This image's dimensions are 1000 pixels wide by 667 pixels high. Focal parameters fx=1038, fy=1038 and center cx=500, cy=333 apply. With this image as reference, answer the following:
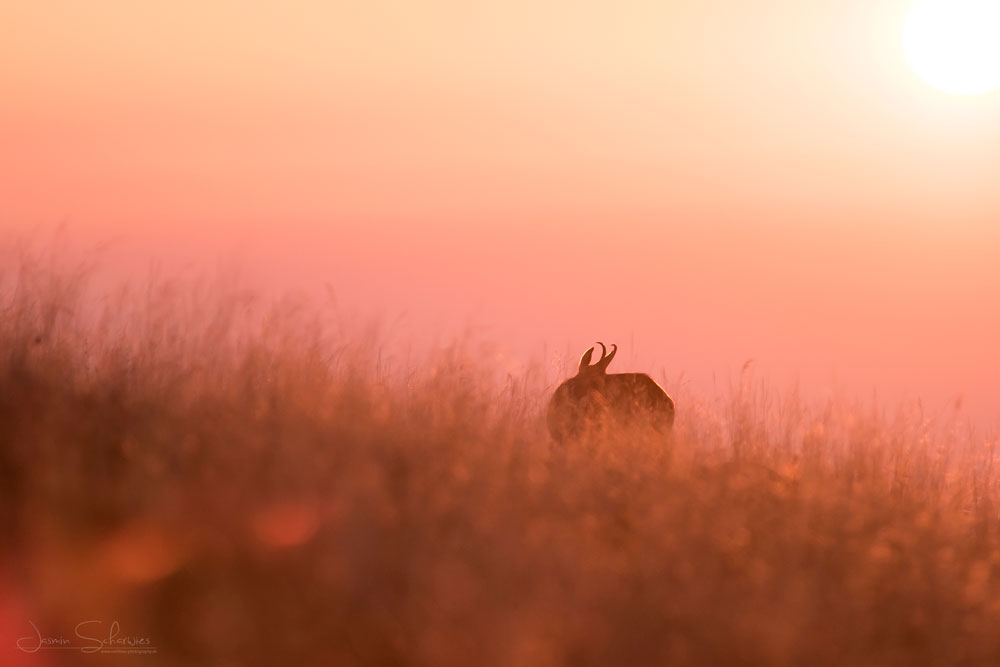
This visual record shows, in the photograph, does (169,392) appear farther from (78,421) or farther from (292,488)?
(292,488)

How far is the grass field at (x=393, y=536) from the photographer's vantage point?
10.6ft

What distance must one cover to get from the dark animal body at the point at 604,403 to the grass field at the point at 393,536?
508 mm

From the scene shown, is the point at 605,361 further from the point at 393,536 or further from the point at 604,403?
the point at 393,536

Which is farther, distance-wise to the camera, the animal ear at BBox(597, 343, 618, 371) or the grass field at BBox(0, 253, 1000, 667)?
the animal ear at BBox(597, 343, 618, 371)

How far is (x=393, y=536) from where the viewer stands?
3.58 metres

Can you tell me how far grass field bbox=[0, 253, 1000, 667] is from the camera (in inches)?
127

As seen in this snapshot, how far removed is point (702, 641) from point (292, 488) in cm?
152

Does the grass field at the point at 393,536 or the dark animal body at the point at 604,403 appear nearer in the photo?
the grass field at the point at 393,536

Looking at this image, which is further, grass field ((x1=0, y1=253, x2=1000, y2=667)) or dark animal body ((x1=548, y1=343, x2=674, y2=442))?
dark animal body ((x1=548, y1=343, x2=674, y2=442))

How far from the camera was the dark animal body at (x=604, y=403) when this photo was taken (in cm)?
576

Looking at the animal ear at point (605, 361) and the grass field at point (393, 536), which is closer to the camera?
the grass field at point (393, 536)

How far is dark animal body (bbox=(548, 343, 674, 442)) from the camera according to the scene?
5758 mm

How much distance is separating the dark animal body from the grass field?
51cm

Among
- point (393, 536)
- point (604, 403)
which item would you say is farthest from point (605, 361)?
point (393, 536)
